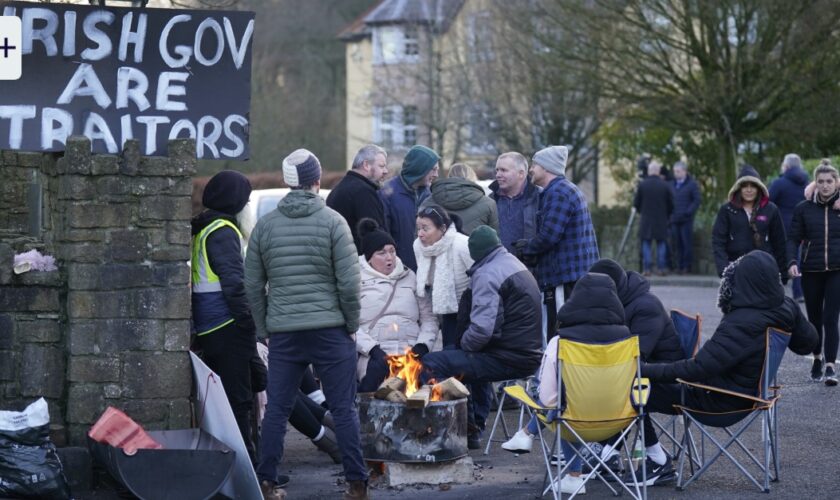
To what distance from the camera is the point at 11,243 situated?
341 inches

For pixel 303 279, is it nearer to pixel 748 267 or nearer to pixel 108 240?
pixel 108 240

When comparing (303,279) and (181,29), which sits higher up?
(181,29)

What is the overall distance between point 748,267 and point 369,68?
1883 inches

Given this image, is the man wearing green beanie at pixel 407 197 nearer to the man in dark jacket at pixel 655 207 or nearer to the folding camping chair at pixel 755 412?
the folding camping chair at pixel 755 412

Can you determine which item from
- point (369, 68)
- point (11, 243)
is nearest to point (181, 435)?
point (11, 243)

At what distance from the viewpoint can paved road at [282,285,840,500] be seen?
8.38 metres

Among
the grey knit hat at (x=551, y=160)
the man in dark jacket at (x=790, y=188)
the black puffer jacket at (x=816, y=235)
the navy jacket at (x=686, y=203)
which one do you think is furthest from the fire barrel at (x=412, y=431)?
the navy jacket at (x=686, y=203)

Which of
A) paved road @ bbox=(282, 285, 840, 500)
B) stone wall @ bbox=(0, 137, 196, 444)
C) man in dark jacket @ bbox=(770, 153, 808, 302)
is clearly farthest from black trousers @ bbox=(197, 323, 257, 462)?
man in dark jacket @ bbox=(770, 153, 808, 302)

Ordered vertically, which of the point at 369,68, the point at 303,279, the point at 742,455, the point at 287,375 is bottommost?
the point at 742,455

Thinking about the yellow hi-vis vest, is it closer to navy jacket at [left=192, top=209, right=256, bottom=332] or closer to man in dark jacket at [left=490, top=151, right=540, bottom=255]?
navy jacket at [left=192, top=209, right=256, bottom=332]

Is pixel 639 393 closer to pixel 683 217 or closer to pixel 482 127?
pixel 683 217

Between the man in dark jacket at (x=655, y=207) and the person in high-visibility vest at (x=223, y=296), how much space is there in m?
17.3

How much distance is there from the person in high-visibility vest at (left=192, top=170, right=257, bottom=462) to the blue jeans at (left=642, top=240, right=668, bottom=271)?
18.0 m

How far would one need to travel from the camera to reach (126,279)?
8.40 m
